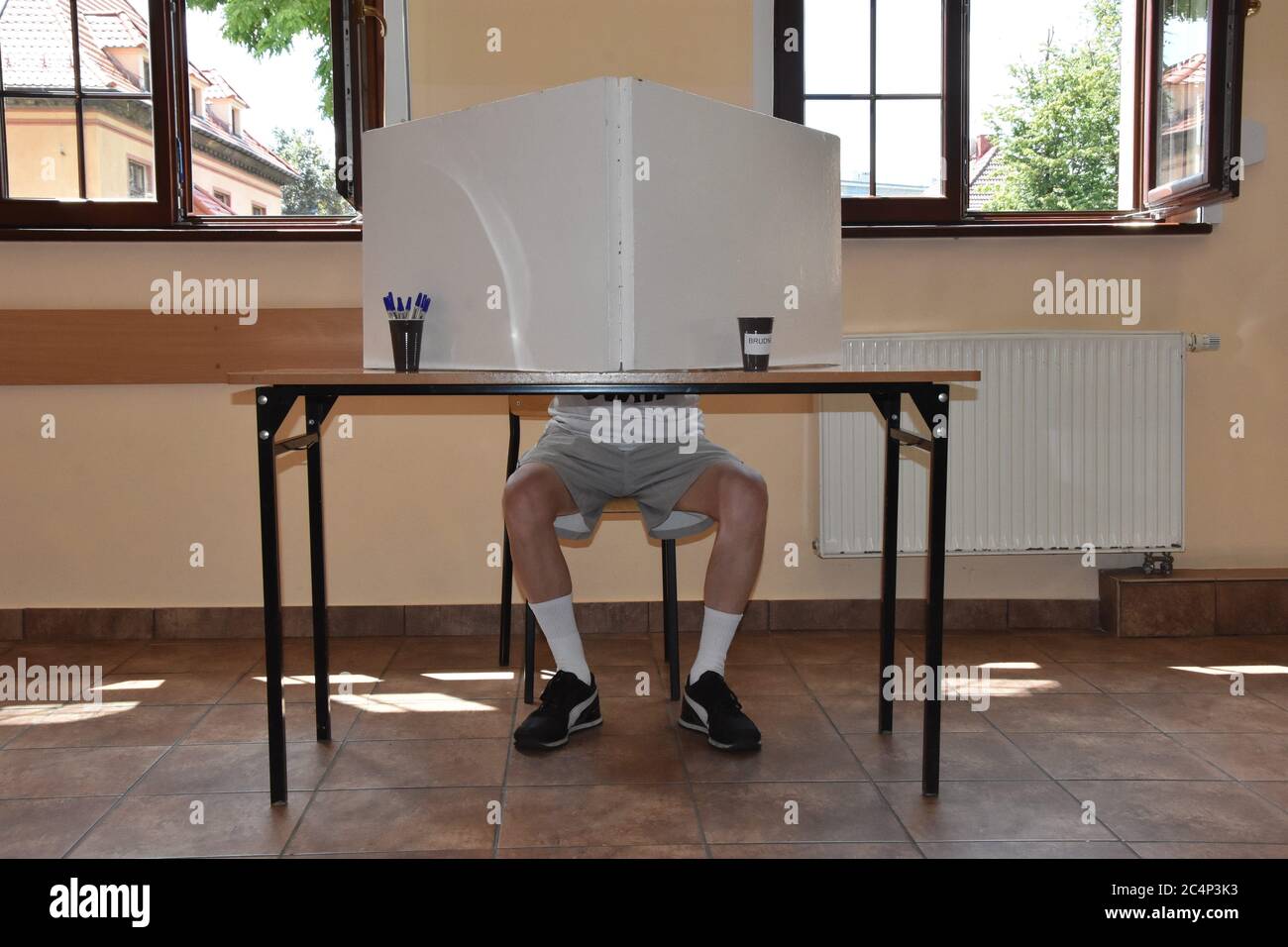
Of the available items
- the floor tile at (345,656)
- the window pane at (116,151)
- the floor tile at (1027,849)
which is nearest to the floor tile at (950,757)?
the floor tile at (1027,849)

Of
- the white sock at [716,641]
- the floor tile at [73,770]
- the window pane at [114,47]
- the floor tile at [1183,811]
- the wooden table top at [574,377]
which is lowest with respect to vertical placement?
the floor tile at [1183,811]

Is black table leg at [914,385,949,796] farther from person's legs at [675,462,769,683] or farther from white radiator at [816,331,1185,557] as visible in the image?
white radiator at [816,331,1185,557]

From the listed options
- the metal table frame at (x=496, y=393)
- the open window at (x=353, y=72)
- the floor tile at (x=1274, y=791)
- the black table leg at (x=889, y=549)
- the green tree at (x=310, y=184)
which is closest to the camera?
the metal table frame at (x=496, y=393)

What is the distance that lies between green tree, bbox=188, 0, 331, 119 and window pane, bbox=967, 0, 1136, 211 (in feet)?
5.56

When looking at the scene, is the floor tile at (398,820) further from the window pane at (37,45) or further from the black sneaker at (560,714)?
the window pane at (37,45)

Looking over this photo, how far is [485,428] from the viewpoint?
297cm

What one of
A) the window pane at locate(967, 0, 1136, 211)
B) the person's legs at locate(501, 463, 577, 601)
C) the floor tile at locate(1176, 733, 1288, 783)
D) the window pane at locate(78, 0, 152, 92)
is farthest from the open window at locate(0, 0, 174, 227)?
the floor tile at locate(1176, 733, 1288, 783)

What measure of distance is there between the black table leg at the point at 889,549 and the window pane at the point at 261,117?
163 centimetres

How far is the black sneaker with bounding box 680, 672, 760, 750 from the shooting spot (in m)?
2.06

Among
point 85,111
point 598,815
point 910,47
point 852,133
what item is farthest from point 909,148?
point 85,111

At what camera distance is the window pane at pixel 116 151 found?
2887 mm

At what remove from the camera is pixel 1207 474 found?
9.95 feet

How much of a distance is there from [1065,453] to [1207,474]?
0.43 metres

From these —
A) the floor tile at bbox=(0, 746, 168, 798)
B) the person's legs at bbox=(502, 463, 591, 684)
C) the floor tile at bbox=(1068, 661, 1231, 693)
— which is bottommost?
the floor tile at bbox=(0, 746, 168, 798)
